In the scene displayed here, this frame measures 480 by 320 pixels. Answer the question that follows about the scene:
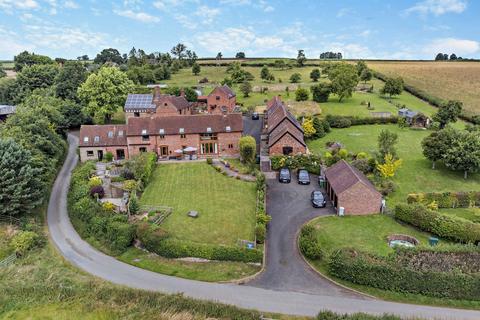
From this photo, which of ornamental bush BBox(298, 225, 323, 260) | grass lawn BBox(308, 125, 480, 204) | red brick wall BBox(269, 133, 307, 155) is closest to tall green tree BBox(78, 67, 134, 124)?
red brick wall BBox(269, 133, 307, 155)

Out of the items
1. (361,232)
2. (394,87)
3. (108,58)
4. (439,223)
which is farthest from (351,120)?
(108,58)

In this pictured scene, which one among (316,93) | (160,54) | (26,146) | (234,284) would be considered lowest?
(234,284)

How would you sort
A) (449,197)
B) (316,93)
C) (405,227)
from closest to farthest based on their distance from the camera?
(405,227) < (449,197) < (316,93)

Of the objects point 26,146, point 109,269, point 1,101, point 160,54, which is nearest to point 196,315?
point 109,269

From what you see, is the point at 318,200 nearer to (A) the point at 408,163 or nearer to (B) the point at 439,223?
(B) the point at 439,223

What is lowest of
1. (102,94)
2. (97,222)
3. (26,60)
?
(97,222)

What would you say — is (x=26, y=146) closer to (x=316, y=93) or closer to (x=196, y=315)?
(x=196, y=315)
